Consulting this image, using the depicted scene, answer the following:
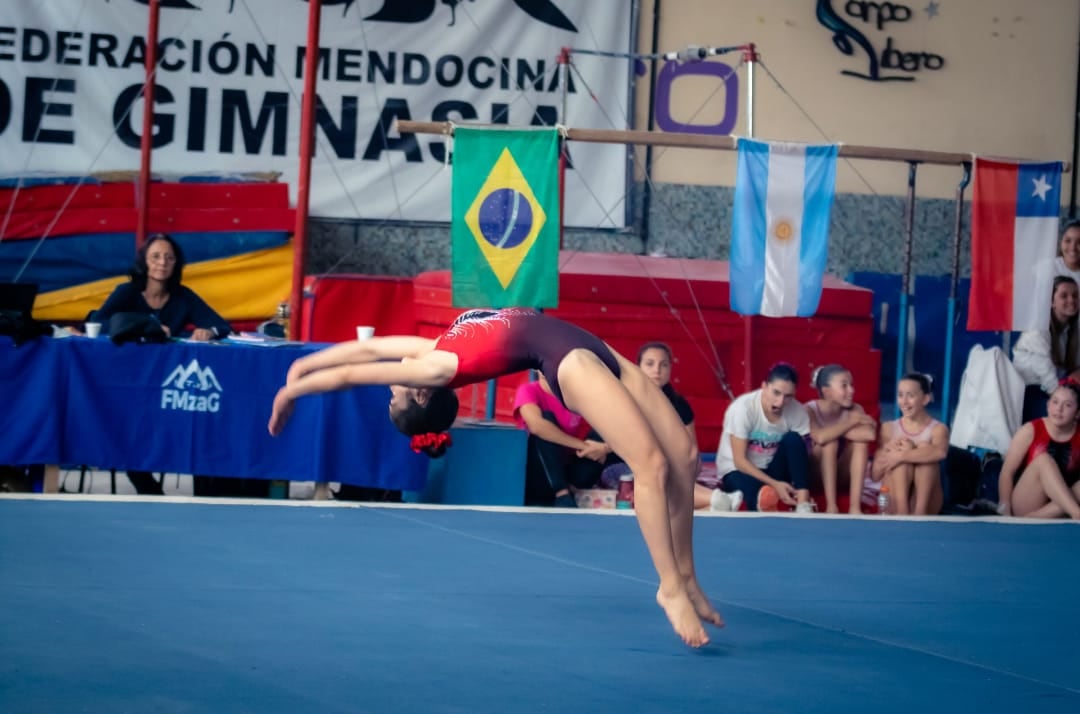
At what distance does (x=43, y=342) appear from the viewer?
588 centimetres

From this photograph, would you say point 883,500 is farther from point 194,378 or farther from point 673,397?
point 194,378

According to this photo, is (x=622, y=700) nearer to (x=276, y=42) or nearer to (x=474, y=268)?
(x=474, y=268)

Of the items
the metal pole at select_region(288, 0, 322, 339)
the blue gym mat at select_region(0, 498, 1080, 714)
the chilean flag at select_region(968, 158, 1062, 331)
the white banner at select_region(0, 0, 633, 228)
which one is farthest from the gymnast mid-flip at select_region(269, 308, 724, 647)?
the white banner at select_region(0, 0, 633, 228)

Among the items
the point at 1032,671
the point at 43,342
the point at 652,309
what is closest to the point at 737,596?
the point at 1032,671

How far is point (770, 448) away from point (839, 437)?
33 cm

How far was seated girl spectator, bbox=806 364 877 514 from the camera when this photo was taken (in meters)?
6.51

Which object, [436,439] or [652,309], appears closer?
[436,439]

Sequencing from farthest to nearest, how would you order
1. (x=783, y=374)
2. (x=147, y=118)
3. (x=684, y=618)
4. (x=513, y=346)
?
(x=147, y=118) → (x=783, y=374) → (x=513, y=346) → (x=684, y=618)

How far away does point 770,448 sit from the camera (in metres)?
6.54

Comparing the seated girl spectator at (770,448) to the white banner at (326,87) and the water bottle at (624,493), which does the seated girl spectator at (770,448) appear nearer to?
the water bottle at (624,493)

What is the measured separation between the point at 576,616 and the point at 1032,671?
4.18ft

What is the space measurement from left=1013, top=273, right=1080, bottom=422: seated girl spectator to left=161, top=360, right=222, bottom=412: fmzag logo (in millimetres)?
3923

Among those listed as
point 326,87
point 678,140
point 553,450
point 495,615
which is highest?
point 326,87

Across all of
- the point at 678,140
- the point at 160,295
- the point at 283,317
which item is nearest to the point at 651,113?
the point at 678,140
